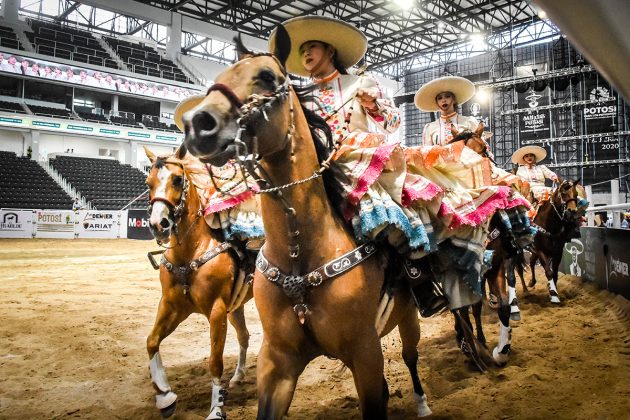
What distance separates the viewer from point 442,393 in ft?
12.5

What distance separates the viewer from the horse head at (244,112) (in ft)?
5.66

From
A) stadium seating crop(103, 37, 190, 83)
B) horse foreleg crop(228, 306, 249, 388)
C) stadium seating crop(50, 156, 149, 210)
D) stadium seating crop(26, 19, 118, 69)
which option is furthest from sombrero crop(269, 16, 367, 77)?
stadium seating crop(103, 37, 190, 83)

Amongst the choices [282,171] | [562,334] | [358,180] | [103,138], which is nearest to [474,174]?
[358,180]

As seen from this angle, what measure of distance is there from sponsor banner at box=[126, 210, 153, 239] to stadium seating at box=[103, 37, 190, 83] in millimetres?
15667

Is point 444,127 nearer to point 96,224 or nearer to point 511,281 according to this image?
point 511,281

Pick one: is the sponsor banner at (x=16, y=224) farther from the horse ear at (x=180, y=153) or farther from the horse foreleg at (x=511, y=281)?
the horse foreleg at (x=511, y=281)

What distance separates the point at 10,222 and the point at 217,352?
803 inches

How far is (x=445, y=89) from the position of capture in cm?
550

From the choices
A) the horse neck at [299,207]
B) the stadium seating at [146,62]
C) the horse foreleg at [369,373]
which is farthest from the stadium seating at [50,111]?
the horse foreleg at [369,373]

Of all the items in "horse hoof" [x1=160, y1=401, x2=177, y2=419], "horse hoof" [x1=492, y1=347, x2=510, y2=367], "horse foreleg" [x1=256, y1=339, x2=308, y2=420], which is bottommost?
"horse hoof" [x1=160, y1=401, x2=177, y2=419]

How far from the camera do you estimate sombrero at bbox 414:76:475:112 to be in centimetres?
538

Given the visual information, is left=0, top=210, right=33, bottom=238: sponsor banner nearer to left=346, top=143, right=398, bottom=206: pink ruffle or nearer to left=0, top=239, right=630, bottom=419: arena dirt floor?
left=0, top=239, right=630, bottom=419: arena dirt floor

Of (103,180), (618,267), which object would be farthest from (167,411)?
(103,180)

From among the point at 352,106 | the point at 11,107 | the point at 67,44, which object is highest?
the point at 67,44
